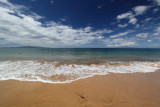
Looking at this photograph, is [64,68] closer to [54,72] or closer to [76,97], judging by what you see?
[54,72]

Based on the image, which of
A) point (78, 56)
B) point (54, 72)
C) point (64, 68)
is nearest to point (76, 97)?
point (54, 72)

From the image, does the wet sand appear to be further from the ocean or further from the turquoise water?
the turquoise water

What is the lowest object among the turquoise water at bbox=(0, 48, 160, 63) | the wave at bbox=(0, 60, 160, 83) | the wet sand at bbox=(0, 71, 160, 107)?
the wet sand at bbox=(0, 71, 160, 107)

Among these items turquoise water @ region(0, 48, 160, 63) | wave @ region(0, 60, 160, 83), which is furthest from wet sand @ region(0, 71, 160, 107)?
turquoise water @ region(0, 48, 160, 63)

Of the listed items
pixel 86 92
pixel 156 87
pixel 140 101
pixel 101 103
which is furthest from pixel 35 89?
pixel 156 87

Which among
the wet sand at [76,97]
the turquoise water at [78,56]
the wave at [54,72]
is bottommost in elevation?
the wet sand at [76,97]

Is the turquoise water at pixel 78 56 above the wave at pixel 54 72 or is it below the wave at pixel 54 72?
above

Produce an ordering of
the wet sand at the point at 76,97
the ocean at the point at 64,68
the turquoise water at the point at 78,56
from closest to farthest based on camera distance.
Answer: the wet sand at the point at 76,97 < the ocean at the point at 64,68 < the turquoise water at the point at 78,56

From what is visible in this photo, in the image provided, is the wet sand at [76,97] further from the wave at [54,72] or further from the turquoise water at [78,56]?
the turquoise water at [78,56]

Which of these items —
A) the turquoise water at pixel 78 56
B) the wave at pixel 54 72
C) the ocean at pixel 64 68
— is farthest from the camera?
the turquoise water at pixel 78 56

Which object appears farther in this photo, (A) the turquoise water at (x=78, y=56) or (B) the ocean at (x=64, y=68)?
(A) the turquoise water at (x=78, y=56)

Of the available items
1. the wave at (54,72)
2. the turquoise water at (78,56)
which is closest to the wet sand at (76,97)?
the wave at (54,72)

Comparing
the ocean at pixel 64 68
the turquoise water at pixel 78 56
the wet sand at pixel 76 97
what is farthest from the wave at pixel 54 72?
the turquoise water at pixel 78 56

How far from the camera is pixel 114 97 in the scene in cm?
348
